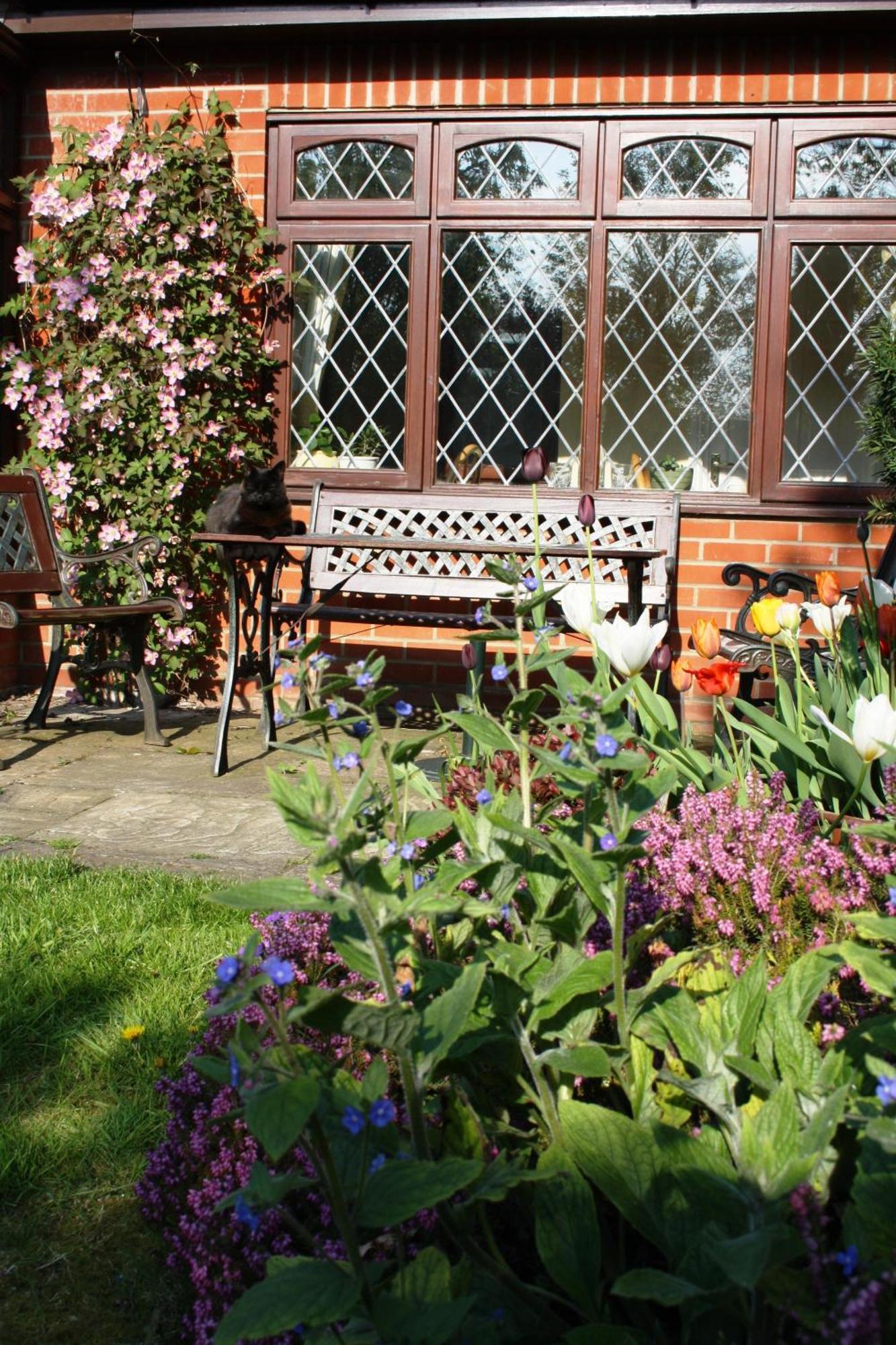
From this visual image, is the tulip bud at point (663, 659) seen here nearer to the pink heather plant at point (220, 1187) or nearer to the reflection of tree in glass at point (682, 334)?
the pink heather plant at point (220, 1187)

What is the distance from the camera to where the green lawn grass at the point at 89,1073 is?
64.1 inches

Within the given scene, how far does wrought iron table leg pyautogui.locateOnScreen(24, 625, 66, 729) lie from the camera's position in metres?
5.60

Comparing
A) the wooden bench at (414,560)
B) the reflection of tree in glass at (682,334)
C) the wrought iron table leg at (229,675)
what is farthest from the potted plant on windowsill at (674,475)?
the wrought iron table leg at (229,675)

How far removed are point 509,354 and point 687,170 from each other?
1.20 metres

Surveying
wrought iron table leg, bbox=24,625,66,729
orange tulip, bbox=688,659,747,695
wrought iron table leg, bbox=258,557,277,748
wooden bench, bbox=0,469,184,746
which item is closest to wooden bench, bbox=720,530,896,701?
orange tulip, bbox=688,659,747,695

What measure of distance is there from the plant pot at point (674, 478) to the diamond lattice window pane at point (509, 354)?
401 millimetres

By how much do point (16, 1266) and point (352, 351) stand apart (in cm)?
533

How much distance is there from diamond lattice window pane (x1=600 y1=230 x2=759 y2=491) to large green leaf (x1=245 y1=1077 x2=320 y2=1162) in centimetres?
562

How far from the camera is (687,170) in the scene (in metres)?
5.97

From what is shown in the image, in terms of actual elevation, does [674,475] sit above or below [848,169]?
below

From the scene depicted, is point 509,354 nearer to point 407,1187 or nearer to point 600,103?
point 600,103

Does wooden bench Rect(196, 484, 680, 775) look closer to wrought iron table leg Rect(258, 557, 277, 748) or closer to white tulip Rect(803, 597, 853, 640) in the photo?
wrought iron table leg Rect(258, 557, 277, 748)

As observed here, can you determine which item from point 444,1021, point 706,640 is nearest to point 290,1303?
point 444,1021

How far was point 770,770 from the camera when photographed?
2412 millimetres
